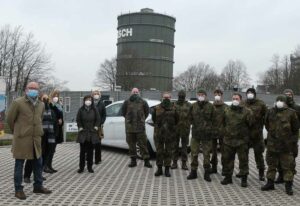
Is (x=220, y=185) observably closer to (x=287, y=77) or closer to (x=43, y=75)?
(x=43, y=75)

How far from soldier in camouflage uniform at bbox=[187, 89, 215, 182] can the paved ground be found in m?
0.33

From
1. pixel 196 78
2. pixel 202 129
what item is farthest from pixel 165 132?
pixel 196 78

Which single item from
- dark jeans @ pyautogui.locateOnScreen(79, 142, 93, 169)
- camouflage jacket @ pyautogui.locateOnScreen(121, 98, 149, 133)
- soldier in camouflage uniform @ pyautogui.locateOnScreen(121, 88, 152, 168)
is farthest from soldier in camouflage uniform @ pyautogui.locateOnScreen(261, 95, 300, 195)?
dark jeans @ pyautogui.locateOnScreen(79, 142, 93, 169)

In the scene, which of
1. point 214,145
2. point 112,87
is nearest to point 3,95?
point 214,145

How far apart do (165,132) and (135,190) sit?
6.43 ft

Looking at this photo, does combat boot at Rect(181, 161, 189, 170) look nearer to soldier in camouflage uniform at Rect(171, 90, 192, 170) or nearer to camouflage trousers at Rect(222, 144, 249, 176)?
soldier in camouflage uniform at Rect(171, 90, 192, 170)

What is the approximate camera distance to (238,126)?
9492mm

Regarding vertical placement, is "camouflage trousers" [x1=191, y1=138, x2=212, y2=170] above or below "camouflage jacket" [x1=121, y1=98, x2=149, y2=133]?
below

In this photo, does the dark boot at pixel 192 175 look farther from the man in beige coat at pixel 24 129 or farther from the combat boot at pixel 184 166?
the man in beige coat at pixel 24 129

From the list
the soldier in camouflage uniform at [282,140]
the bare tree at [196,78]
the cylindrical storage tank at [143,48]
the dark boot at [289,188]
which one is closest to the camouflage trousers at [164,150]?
the soldier in camouflage uniform at [282,140]

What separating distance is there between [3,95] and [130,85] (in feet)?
150

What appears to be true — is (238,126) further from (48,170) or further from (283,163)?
(48,170)

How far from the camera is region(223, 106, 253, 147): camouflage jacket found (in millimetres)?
9500

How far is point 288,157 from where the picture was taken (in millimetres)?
8875
